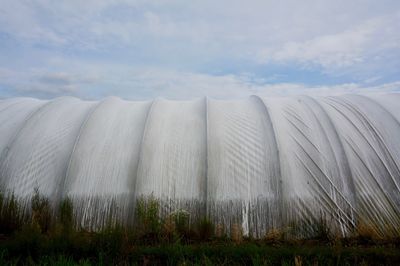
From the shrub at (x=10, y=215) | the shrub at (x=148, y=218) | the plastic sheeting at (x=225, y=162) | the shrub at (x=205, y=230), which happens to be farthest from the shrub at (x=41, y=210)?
the shrub at (x=205, y=230)

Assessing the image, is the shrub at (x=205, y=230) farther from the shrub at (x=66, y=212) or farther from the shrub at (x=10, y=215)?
the shrub at (x=10, y=215)

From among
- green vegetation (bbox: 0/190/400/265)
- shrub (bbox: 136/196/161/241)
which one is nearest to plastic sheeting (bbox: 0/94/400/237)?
shrub (bbox: 136/196/161/241)

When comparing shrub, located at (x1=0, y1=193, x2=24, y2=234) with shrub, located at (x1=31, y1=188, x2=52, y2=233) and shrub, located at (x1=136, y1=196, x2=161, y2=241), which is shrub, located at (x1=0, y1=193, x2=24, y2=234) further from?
shrub, located at (x1=136, y1=196, x2=161, y2=241)

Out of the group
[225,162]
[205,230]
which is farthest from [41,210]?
[225,162]

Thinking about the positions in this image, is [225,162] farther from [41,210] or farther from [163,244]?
[41,210]

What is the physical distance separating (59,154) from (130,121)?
2.39 meters

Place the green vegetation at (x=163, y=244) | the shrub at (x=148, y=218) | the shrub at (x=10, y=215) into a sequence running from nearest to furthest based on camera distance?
the green vegetation at (x=163, y=244)
the shrub at (x=148, y=218)
the shrub at (x=10, y=215)

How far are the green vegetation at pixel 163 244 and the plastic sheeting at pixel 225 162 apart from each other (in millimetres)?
371

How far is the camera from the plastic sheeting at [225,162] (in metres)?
8.94

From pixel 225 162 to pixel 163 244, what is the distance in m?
3.13

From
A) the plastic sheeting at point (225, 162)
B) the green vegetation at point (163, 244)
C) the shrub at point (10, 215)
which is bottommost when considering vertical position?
the green vegetation at point (163, 244)

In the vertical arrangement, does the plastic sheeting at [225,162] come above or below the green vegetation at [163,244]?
above

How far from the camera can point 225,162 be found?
967cm

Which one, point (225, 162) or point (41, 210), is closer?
point (41, 210)
